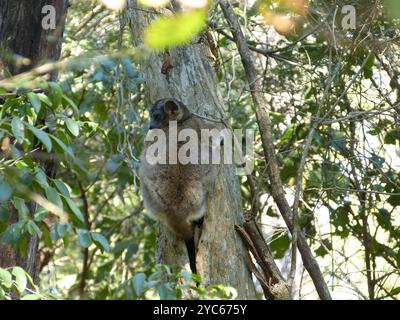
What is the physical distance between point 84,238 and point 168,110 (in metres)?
2.22

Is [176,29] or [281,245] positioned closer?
[176,29]

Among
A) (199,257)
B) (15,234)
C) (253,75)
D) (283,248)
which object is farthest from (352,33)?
(15,234)

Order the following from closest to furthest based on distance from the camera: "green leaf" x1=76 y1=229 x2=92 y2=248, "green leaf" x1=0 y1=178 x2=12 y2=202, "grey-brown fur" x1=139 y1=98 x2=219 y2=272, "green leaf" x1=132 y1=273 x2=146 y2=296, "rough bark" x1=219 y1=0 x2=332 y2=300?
"green leaf" x1=0 y1=178 x2=12 y2=202
"green leaf" x1=132 y1=273 x2=146 y2=296
"green leaf" x1=76 y1=229 x2=92 y2=248
"rough bark" x1=219 y1=0 x2=332 y2=300
"grey-brown fur" x1=139 y1=98 x2=219 y2=272

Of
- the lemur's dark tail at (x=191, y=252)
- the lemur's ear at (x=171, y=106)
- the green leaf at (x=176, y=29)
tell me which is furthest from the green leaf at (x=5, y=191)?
the lemur's ear at (x=171, y=106)

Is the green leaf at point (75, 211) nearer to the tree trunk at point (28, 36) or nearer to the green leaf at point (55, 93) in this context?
the green leaf at point (55, 93)

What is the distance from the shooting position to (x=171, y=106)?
4883 mm

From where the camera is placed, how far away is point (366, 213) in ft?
22.1

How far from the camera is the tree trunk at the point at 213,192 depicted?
432 centimetres

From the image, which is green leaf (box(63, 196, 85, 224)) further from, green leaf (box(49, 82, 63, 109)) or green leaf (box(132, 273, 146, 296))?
green leaf (box(49, 82, 63, 109))

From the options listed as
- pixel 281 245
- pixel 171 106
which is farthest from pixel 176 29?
pixel 281 245

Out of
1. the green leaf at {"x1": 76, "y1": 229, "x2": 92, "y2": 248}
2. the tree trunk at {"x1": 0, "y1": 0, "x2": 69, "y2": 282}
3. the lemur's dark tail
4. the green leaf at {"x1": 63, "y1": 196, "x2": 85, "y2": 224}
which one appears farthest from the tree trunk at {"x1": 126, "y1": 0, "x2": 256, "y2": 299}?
the green leaf at {"x1": 63, "y1": 196, "x2": 85, "y2": 224}

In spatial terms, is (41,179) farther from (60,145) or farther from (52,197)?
(60,145)

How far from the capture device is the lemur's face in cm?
482

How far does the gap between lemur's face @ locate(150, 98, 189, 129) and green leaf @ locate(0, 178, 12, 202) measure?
2485 mm
